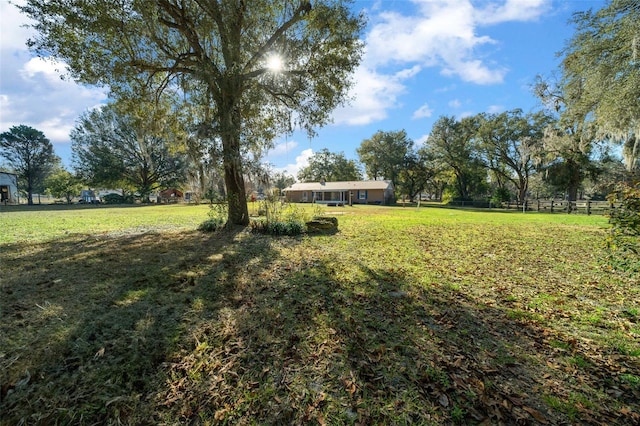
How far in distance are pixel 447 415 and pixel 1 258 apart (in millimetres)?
7426

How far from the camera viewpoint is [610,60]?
26.1 ft

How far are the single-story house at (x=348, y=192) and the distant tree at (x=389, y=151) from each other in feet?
14.8

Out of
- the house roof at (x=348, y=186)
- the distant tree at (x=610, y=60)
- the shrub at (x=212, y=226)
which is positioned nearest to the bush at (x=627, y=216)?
the distant tree at (x=610, y=60)

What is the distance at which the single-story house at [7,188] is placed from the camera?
27938 mm

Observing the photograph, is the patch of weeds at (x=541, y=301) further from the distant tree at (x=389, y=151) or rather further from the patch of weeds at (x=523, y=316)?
the distant tree at (x=389, y=151)

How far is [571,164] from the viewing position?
23.5 m

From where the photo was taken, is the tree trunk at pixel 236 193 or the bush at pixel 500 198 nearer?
the tree trunk at pixel 236 193

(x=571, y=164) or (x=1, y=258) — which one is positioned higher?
(x=571, y=164)

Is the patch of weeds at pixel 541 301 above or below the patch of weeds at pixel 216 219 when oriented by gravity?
below

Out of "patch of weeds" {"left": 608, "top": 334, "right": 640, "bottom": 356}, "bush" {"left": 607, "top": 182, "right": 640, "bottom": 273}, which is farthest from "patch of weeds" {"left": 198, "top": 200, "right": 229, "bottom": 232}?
"bush" {"left": 607, "top": 182, "right": 640, "bottom": 273}

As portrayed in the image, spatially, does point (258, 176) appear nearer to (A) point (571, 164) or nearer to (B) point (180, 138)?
(B) point (180, 138)

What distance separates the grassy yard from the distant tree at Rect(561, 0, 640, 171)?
6.61m

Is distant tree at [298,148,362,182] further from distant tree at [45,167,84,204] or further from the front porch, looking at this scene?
distant tree at [45,167,84,204]

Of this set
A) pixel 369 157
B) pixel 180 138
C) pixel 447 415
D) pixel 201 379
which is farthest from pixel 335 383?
pixel 369 157
